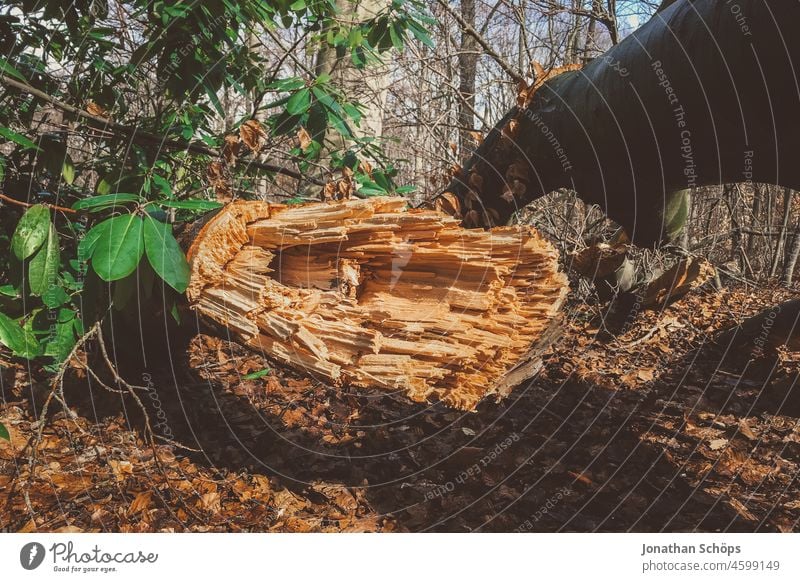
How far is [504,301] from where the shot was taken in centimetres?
165

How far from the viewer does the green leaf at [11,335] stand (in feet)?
5.11

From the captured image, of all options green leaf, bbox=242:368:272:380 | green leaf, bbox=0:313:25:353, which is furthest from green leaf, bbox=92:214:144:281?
green leaf, bbox=242:368:272:380

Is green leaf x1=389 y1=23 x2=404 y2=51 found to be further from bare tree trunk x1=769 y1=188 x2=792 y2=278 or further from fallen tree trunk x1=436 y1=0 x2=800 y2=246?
bare tree trunk x1=769 y1=188 x2=792 y2=278

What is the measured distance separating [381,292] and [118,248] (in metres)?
0.77

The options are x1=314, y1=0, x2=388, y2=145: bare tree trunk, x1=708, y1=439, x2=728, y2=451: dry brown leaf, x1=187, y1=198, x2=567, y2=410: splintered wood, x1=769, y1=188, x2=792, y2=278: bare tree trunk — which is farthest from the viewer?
x1=769, y1=188, x2=792, y2=278: bare tree trunk

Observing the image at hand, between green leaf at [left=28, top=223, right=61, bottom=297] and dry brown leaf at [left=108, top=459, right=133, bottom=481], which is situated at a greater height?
green leaf at [left=28, top=223, right=61, bottom=297]

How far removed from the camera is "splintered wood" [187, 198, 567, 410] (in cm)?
150

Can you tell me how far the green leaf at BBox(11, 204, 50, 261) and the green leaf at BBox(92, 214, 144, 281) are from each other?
1.03ft

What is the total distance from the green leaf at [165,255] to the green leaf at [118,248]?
1.2 inches

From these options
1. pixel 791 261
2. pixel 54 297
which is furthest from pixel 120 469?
pixel 791 261

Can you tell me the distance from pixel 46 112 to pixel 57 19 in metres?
0.44

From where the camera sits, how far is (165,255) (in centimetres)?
140
